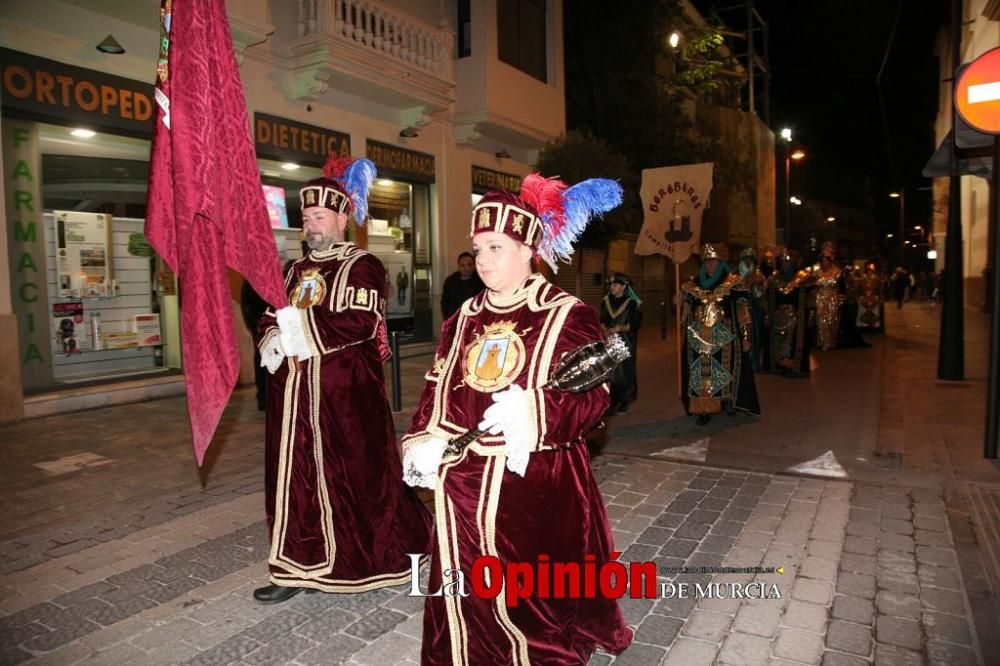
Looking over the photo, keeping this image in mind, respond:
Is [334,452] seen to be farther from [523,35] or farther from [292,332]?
[523,35]

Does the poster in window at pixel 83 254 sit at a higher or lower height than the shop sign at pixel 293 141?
lower

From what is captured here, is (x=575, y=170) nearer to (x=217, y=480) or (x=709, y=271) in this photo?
(x=709, y=271)

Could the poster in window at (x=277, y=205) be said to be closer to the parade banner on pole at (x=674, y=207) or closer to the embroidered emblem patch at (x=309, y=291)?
the parade banner on pole at (x=674, y=207)

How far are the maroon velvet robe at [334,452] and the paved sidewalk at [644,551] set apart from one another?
0.77 ft

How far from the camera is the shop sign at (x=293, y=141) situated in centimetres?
1106

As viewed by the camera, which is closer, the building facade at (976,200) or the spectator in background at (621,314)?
the spectator in background at (621,314)

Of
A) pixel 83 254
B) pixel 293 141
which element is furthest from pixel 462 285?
pixel 83 254

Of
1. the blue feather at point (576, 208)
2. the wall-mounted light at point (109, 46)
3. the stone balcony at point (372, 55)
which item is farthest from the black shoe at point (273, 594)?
the stone balcony at point (372, 55)

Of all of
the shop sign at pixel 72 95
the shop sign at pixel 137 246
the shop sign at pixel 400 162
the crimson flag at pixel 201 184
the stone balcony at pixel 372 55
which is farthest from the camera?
the shop sign at pixel 400 162

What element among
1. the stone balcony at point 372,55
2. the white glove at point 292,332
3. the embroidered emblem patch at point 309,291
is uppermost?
the stone balcony at point 372,55

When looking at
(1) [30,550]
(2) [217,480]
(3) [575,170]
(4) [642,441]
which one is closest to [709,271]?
(4) [642,441]

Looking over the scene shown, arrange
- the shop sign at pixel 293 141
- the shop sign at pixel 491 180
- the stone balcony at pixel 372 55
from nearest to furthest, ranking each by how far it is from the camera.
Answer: the shop sign at pixel 293 141, the stone balcony at pixel 372 55, the shop sign at pixel 491 180

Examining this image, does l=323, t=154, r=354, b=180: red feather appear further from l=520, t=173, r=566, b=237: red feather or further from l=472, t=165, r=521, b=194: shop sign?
l=472, t=165, r=521, b=194: shop sign

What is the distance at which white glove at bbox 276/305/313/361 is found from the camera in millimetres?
3410
